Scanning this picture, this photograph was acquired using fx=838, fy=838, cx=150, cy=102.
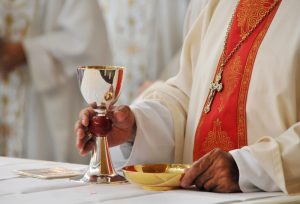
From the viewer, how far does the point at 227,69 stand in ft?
9.05

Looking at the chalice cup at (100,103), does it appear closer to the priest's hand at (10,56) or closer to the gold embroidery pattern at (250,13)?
the gold embroidery pattern at (250,13)

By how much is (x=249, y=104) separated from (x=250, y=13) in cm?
36

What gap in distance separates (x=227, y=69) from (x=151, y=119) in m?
0.31

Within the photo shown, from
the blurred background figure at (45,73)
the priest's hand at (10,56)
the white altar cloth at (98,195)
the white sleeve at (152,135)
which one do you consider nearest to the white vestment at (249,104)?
the white sleeve at (152,135)

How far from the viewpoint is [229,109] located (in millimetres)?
2680

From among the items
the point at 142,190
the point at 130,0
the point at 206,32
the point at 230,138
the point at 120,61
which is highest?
the point at 130,0

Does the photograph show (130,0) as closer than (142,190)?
No

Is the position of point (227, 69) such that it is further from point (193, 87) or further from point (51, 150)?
point (51, 150)

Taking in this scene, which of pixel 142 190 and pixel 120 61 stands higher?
pixel 120 61

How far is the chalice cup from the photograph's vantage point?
244 centimetres

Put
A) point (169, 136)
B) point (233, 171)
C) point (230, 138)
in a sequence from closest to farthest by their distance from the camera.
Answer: point (233, 171)
point (230, 138)
point (169, 136)

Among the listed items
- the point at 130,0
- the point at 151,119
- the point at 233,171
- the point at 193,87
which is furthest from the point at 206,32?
the point at 130,0

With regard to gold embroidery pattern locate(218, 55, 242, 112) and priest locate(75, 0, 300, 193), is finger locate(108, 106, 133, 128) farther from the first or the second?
gold embroidery pattern locate(218, 55, 242, 112)

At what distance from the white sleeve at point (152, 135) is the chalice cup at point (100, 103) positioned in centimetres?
26
